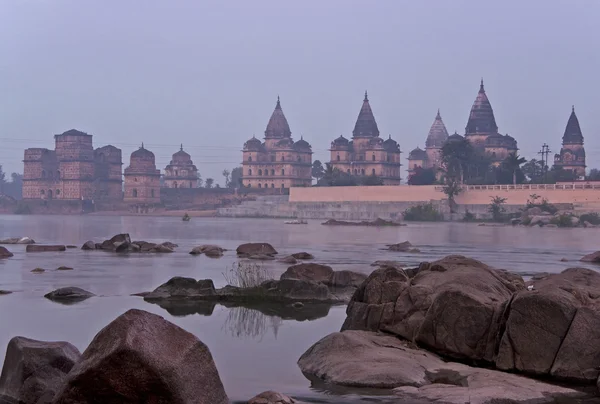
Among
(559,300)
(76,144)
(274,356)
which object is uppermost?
(76,144)

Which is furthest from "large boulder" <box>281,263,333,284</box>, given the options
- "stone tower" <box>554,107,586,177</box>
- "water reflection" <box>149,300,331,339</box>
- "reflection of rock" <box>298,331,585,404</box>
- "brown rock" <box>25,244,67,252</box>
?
"stone tower" <box>554,107,586,177</box>

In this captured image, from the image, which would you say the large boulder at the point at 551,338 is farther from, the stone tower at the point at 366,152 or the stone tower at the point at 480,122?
the stone tower at the point at 366,152

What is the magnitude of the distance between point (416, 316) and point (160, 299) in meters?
A: 5.18

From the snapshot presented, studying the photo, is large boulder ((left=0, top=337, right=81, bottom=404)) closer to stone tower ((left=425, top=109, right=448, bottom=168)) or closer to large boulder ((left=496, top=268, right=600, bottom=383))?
large boulder ((left=496, top=268, right=600, bottom=383))

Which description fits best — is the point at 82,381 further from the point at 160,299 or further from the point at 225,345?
the point at 160,299

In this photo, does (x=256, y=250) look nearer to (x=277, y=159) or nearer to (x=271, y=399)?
(x=271, y=399)

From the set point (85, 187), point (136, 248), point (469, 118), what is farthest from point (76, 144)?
point (136, 248)

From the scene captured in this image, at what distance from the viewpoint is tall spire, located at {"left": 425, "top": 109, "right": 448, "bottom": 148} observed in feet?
369

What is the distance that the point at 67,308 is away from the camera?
12.3 metres

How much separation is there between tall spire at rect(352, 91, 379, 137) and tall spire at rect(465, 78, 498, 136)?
10989 mm

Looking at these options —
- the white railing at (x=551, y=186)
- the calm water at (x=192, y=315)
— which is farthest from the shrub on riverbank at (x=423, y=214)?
the calm water at (x=192, y=315)

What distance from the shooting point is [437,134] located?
11369 centimetres

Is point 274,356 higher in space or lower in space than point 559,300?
lower

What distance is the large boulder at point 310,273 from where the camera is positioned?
14914 millimetres
